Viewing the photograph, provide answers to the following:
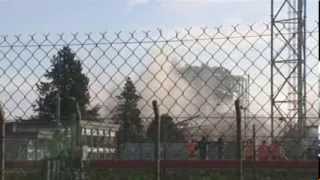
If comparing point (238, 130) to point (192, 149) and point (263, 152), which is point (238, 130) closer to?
point (263, 152)

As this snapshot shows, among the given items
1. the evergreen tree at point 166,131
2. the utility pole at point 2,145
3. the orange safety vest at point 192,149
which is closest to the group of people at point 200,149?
the orange safety vest at point 192,149

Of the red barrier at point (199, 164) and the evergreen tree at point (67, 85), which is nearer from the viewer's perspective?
the evergreen tree at point (67, 85)

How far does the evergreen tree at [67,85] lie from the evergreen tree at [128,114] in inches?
13.2

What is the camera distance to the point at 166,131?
23.2 feet

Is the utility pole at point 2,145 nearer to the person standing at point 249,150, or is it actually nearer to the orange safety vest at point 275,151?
the person standing at point 249,150

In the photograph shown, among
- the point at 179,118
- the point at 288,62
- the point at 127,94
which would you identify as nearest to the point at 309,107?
the point at 288,62

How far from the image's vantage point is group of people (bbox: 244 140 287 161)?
680 centimetres

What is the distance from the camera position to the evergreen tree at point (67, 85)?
666 centimetres

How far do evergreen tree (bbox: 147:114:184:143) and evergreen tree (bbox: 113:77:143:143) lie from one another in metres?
0.11

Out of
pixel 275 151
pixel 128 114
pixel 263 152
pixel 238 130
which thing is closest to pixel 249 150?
pixel 263 152

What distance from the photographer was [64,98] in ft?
23.1

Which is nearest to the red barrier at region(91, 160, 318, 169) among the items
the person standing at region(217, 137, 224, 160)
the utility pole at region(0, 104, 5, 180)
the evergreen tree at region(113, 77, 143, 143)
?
the person standing at region(217, 137, 224, 160)

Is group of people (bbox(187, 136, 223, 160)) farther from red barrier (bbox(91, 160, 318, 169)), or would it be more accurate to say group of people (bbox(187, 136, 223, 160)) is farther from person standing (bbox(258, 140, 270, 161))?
person standing (bbox(258, 140, 270, 161))

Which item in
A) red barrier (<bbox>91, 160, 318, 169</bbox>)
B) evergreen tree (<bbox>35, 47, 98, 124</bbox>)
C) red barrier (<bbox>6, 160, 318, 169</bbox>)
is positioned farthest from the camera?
red barrier (<bbox>6, 160, 318, 169</bbox>)
